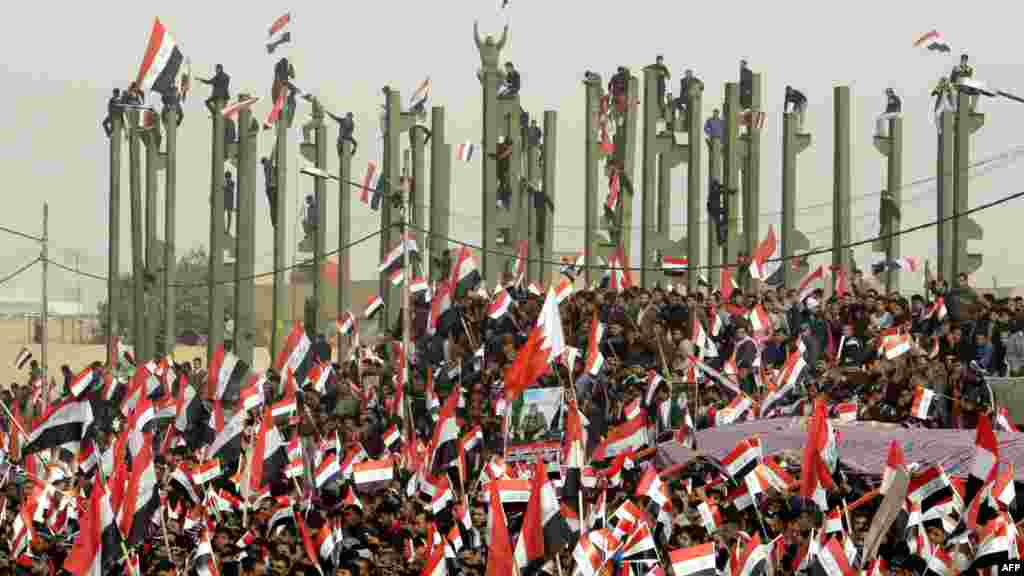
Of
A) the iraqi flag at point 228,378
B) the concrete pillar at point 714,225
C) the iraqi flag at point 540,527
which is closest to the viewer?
the iraqi flag at point 540,527

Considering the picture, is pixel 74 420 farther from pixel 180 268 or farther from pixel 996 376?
pixel 180 268

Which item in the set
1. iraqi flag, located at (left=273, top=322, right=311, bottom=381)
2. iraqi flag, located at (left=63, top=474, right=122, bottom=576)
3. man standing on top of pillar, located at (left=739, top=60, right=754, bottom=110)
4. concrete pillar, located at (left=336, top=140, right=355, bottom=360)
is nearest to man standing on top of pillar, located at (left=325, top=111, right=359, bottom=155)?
concrete pillar, located at (left=336, top=140, right=355, bottom=360)

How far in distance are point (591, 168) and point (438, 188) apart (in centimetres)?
344

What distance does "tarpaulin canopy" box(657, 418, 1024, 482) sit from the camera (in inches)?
790

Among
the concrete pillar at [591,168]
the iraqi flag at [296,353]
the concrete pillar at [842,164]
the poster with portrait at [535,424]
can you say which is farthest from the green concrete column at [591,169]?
the poster with portrait at [535,424]

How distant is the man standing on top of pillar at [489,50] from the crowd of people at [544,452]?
30.0 ft

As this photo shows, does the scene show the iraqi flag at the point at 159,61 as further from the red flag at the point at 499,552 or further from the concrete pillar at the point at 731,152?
the red flag at the point at 499,552

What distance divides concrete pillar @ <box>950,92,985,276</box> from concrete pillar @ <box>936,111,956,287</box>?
20 centimetres

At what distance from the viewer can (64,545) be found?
72.1 ft

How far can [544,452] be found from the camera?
2386 centimetres

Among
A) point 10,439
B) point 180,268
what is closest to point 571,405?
point 10,439

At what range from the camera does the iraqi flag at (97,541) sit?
61.8 feet

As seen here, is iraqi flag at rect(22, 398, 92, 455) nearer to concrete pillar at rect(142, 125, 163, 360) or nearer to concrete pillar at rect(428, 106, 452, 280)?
concrete pillar at rect(428, 106, 452, 280)

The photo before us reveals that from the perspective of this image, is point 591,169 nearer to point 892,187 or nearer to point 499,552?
point 892,187
